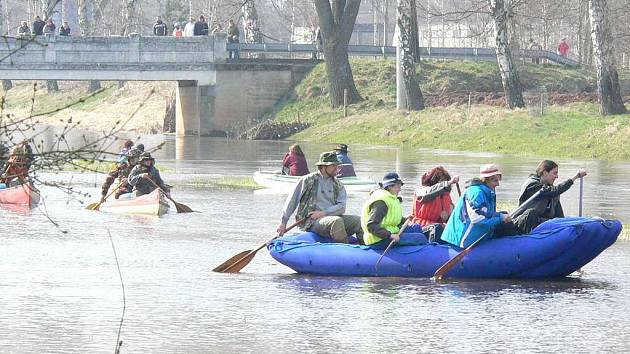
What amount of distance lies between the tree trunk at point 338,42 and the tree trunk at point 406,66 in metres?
3.85

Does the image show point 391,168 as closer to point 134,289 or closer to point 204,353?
point 134,289

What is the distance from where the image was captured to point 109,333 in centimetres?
1413

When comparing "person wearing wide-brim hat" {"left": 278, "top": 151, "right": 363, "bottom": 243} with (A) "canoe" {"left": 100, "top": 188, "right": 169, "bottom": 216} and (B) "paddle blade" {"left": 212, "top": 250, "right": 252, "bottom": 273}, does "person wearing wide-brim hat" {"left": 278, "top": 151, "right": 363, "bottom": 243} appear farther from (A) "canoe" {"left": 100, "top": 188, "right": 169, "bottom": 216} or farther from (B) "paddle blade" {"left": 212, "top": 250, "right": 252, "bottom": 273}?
(A) "canoe" {"left": 100, "top": 188, "right": 169, "bottom": 216}

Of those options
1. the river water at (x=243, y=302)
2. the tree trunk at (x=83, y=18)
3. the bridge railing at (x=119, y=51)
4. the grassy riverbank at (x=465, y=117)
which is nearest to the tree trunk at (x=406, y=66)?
the grassy riverbank at (x=465, y=117)

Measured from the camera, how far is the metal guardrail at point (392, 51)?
5897cm

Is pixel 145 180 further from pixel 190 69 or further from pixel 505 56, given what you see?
pixel 190 69

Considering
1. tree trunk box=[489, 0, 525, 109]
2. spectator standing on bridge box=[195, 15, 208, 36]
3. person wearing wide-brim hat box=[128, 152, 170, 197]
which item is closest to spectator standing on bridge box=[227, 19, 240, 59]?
spectator standing on bridge box=[195, 15, 208, 36]

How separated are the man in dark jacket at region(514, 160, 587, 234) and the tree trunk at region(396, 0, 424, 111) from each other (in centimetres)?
3104

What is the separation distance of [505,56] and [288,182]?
17.2 metres

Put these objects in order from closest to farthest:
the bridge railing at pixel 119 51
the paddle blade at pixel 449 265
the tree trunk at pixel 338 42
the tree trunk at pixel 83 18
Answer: the paddle blade at pixel 449 265 → the tree trunk at pixel 338 42 → the bridge railing at pixel 119 51 → the tree trunk at pixel 83 18

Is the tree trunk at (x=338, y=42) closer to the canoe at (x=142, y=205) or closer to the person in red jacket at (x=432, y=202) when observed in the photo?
the canoe at (x=142, y=205)

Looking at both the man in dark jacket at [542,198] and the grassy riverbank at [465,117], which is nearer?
the man in dark jacket at [542,198]

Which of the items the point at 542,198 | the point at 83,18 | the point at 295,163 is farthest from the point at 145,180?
the point at 83,18

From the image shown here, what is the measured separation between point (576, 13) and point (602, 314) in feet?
198
